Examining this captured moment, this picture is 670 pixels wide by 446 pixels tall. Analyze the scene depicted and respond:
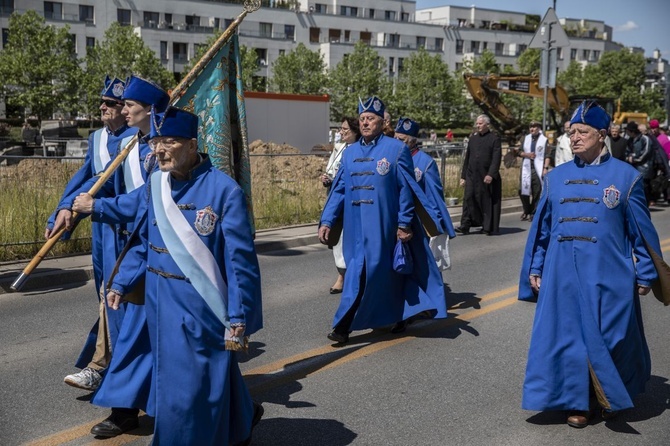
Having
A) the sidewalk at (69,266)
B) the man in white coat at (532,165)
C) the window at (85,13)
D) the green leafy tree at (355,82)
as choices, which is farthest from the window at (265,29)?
the sidewalk at (69,266)

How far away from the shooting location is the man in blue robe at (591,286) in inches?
208

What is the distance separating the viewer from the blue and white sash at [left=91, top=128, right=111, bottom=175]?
587 centimetres

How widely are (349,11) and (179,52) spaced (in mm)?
22122

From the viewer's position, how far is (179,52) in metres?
71.9

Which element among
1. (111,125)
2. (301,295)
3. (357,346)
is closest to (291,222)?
(301,295)

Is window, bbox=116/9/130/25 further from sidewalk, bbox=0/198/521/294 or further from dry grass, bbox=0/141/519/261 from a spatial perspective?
sidewalk, bbox=0/198/521/294

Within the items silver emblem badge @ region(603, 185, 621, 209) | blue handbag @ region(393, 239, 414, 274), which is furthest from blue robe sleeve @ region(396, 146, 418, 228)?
silver emblem badge @ region(603, 185, 621, 209)

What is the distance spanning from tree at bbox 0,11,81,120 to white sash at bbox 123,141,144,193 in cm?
4815

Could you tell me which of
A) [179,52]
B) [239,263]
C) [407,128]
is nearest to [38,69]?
[179,52]

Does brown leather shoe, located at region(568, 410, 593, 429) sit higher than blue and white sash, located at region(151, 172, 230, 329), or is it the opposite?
blue and white sash, located at region(151, 172, 230, 329)

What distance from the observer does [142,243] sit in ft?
15.3

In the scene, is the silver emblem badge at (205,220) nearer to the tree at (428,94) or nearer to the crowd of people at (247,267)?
the crowd of people at (247,267)

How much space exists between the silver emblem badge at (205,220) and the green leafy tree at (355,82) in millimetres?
63521

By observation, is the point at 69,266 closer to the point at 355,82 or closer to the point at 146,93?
the point at 146,93
